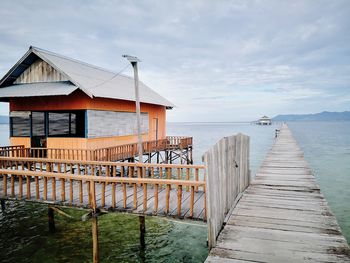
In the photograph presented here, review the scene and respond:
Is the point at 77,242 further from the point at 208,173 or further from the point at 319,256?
the point at 319,256

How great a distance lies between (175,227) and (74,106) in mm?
9380

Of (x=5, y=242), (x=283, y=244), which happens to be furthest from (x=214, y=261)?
(x=5, y=242)

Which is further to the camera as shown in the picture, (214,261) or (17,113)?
(17,113)

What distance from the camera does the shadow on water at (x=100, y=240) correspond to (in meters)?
8.60

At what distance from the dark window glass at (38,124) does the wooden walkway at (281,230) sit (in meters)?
13.6

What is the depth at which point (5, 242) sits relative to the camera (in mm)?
9688

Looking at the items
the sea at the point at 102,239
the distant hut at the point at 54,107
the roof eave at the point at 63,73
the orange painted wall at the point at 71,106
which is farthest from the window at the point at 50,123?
the sea at the point at 102,239

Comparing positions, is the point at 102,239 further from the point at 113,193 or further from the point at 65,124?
the point at 65,124

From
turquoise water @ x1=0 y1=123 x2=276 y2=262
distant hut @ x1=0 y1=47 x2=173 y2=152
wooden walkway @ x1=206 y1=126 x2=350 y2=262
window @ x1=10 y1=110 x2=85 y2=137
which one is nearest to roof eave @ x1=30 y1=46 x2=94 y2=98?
distant hut @ x1=0 y1=47 x2=173 y2=152

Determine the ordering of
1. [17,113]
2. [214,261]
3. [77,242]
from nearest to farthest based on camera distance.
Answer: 1. [214,261]
2. [77,242]
3. [17,113]

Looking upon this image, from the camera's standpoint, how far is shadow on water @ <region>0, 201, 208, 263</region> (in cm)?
860

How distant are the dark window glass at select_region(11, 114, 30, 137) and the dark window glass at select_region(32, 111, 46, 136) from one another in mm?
405

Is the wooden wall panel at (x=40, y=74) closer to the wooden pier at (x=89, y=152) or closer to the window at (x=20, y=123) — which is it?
the window at (x=20, y=123)

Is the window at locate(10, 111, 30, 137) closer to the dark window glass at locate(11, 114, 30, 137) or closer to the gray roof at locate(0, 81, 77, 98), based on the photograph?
the dark window glass at locate(11, 114, 30, 137)
